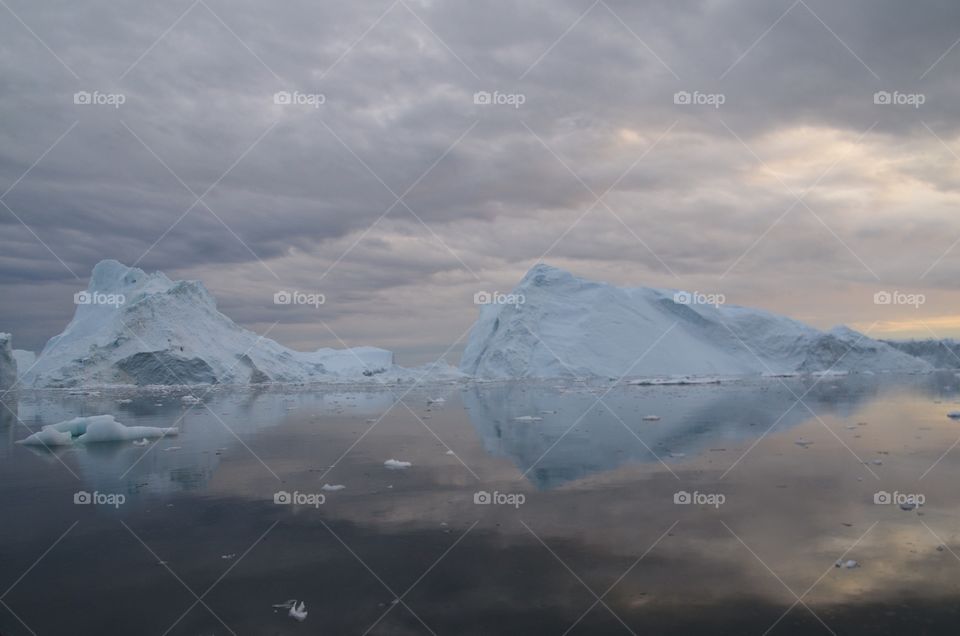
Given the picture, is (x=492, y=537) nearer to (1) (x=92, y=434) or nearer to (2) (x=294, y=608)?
(2) (x=294, y=608)

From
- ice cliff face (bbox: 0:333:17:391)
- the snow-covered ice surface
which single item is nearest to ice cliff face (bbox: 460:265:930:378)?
the snow-covered ice surface

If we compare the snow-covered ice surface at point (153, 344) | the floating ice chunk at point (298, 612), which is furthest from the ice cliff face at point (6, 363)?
the floating ice chunk at point (298, 612)

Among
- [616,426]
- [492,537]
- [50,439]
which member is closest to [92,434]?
[50,439]

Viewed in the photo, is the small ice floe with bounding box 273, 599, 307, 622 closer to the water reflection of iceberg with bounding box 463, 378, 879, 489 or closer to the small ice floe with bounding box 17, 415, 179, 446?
the water reflection of iceberg with bounding box 463, 378, 879, 489

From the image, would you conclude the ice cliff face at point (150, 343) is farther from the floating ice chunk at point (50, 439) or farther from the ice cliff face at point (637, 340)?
the floating ice chunk at point (50, 439)

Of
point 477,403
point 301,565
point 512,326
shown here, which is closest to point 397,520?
point 301,565

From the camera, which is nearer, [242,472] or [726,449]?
[242,472]

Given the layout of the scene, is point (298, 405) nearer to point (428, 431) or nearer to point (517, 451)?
point (428, 431)
